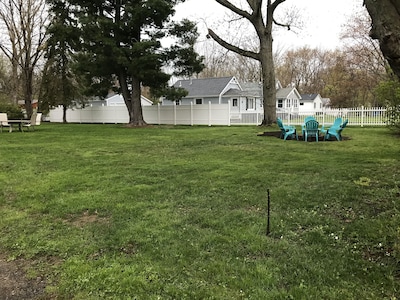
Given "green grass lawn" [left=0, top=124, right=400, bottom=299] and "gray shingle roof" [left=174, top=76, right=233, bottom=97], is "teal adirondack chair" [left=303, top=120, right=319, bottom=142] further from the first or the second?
"gray shingle roof" [left=174, top=76, right=233, bottom=97]

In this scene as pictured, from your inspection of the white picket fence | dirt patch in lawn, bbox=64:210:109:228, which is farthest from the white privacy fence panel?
dirt patch in lawn, bbox=64:210:109:228

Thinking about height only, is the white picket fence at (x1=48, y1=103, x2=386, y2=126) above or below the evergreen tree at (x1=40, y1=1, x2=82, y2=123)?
below

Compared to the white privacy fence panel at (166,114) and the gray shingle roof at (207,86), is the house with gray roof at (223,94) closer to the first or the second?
the gray shingle roof at (207,86)

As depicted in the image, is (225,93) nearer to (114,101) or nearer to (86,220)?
(114,101)

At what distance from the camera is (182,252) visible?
304 cm

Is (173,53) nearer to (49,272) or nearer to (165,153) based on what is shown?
(165,153)

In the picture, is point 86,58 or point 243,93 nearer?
point 86,58

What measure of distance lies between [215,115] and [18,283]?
20.0 meters

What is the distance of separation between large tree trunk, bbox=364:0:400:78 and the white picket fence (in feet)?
48.3

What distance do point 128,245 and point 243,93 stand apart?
3229 centimetres

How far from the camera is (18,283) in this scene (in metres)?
2.66

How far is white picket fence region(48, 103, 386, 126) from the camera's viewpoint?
1828 cm

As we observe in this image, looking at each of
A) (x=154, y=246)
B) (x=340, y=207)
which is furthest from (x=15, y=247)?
(x=340, y=207)

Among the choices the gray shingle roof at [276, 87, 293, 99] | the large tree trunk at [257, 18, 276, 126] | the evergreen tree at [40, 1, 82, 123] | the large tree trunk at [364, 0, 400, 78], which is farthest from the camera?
the gray shingle roof at [276, 87, 293, 99]
